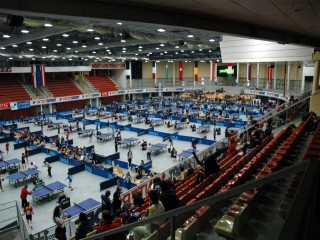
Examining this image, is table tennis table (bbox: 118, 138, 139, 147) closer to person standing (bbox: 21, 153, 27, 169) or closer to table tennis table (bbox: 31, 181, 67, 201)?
person standing (bbox: 21, 153, 27, 169)

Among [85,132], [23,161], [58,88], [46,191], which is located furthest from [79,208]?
[58,88]

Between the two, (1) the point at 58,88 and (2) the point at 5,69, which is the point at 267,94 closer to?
(1) the point at 58,88

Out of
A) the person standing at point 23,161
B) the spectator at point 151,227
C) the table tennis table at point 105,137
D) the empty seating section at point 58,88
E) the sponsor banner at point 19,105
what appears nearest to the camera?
the spectator at point 151,227

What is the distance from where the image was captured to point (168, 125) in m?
32.6

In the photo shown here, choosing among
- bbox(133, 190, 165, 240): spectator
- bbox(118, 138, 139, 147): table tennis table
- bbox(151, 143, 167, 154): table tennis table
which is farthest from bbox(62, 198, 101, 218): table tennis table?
bbox(118, 138, 139, 147): table tennis table

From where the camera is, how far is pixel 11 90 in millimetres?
42375

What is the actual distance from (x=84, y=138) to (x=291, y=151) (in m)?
22.9

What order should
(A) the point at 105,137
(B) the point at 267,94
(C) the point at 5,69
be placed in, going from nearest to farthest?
(A) the point at 105,137, (C) the point at 5,69, (B) the point at 267,94

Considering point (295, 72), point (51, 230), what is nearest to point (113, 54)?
point (295, 72)

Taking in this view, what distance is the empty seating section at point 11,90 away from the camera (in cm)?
4069

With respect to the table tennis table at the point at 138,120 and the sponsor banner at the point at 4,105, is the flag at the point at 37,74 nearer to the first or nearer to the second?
the sponsor banner at the point at 4,105

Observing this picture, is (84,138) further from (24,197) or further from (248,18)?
(248,18)

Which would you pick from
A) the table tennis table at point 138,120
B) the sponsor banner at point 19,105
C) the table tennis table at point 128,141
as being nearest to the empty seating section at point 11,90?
the sponsor banner at point 19,105

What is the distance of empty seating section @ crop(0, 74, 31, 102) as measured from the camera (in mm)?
40688
